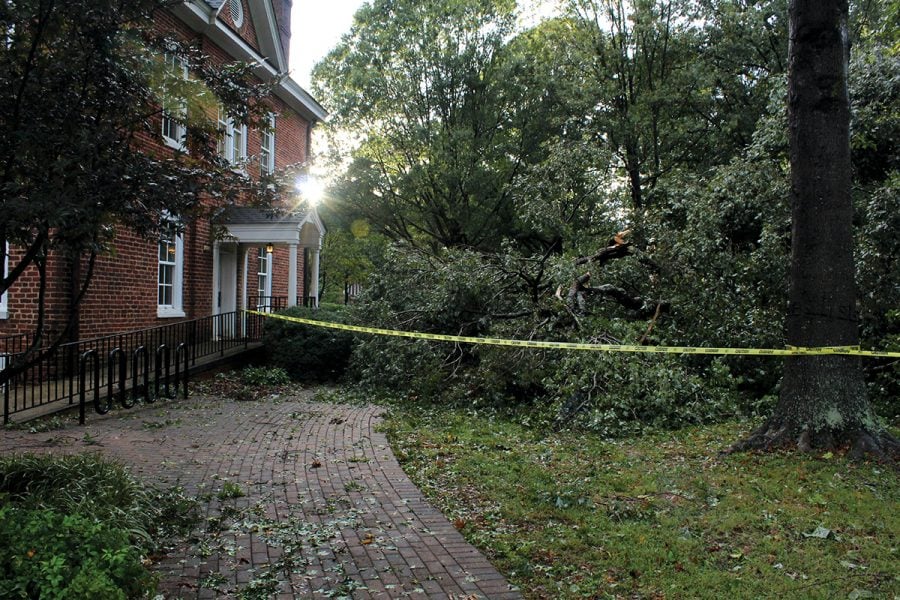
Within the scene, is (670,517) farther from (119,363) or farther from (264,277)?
(264,277)

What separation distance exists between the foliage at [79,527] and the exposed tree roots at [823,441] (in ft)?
16.7

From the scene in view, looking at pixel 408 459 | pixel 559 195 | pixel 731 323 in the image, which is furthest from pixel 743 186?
pixel 408 459

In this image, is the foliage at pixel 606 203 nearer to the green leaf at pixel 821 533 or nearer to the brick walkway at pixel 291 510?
the brick walkway at pixel 291 510

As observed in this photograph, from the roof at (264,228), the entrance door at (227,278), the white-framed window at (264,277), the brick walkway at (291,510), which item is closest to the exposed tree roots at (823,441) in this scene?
the brick walkway at (291,510)

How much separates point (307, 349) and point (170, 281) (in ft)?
11.6

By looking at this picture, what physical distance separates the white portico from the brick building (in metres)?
0.03

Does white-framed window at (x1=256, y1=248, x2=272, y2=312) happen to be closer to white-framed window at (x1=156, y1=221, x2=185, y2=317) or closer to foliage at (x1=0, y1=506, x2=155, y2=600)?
white-framed window at (x1=156, y1=221, x2=185, y2=317)

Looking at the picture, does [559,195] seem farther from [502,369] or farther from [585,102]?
[502,369]

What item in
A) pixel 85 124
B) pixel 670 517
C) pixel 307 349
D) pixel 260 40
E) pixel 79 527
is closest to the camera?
pixel 79 527

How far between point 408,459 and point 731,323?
5.23 meters

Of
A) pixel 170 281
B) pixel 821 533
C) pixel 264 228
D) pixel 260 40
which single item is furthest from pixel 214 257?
pixel 821 533

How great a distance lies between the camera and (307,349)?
13.8 m

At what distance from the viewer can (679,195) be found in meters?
12.2

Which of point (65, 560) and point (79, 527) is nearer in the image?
point (65, 560)
